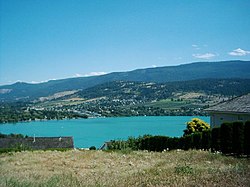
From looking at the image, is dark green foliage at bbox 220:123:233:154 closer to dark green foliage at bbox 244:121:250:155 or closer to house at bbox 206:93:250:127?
dark green foliage at bbox 244:121:250:155

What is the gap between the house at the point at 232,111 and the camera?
2970 centimetres

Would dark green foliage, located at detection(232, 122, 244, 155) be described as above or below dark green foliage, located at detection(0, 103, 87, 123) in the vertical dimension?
above

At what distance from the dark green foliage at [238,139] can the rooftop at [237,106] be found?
1009 centimetres

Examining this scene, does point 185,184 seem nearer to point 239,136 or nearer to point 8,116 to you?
point 239,136

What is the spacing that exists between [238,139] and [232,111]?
12320 millimetres

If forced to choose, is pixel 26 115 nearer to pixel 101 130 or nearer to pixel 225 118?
pixel 101 130

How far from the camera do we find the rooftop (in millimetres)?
29808

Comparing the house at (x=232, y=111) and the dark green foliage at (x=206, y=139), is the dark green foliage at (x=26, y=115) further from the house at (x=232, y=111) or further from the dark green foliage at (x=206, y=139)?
the dark green foliage at (x=206, y=139)

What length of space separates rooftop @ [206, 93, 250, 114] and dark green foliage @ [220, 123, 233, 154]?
9.44 metres

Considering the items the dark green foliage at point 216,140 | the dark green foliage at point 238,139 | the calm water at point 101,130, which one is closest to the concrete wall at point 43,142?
the calm water at point 101,130

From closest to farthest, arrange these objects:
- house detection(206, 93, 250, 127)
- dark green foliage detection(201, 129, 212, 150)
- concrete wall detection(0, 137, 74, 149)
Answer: dark green foliage detection(201, 129, 212, 150) → house detection(206, 93, 250, 127) → concrete wall detection(0, 137, 74, 149)

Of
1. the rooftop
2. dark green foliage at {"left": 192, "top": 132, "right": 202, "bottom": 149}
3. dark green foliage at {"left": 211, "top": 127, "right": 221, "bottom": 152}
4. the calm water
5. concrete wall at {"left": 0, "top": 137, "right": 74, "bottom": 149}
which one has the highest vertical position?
the rooftop

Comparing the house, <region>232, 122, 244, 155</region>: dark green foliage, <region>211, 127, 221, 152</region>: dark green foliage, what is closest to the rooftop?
the house

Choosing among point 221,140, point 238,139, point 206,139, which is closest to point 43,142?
point 206,139
